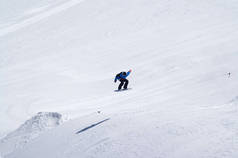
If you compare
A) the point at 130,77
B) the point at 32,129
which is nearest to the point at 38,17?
the point at 130,77

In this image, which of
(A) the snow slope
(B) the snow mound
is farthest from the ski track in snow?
(B) the snow mound

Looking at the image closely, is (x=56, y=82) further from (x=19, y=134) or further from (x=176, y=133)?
(x=176, y=133)

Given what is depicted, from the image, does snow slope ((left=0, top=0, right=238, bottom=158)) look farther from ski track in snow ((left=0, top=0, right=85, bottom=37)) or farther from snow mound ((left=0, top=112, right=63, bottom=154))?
snow mound ((left=0, top=112, right=63, bottom=154))

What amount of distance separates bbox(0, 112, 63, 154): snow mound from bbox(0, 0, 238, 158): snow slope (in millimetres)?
605

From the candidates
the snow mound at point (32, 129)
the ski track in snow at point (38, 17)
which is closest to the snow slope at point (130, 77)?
the ski track in snow at point (38, 17)

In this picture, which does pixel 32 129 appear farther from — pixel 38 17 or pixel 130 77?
pixel 38 17

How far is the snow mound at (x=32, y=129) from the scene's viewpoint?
11.4 metres

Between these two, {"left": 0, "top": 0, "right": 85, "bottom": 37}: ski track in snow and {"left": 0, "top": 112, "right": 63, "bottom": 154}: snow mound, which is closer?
{"left": 0, "top": 112, "right": 63, "bottom": 154}: snow mound

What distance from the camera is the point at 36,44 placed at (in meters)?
30.6

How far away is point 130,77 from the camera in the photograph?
19.9m

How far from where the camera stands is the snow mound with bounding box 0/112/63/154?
1142 centimetres

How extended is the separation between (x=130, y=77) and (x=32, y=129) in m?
9.26

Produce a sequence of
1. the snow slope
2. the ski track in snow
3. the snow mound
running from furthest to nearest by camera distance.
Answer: the ski track in snow → the snow mound → the snow slope

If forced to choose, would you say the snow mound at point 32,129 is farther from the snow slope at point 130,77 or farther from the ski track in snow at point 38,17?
the ski track in snow at point 38,17
